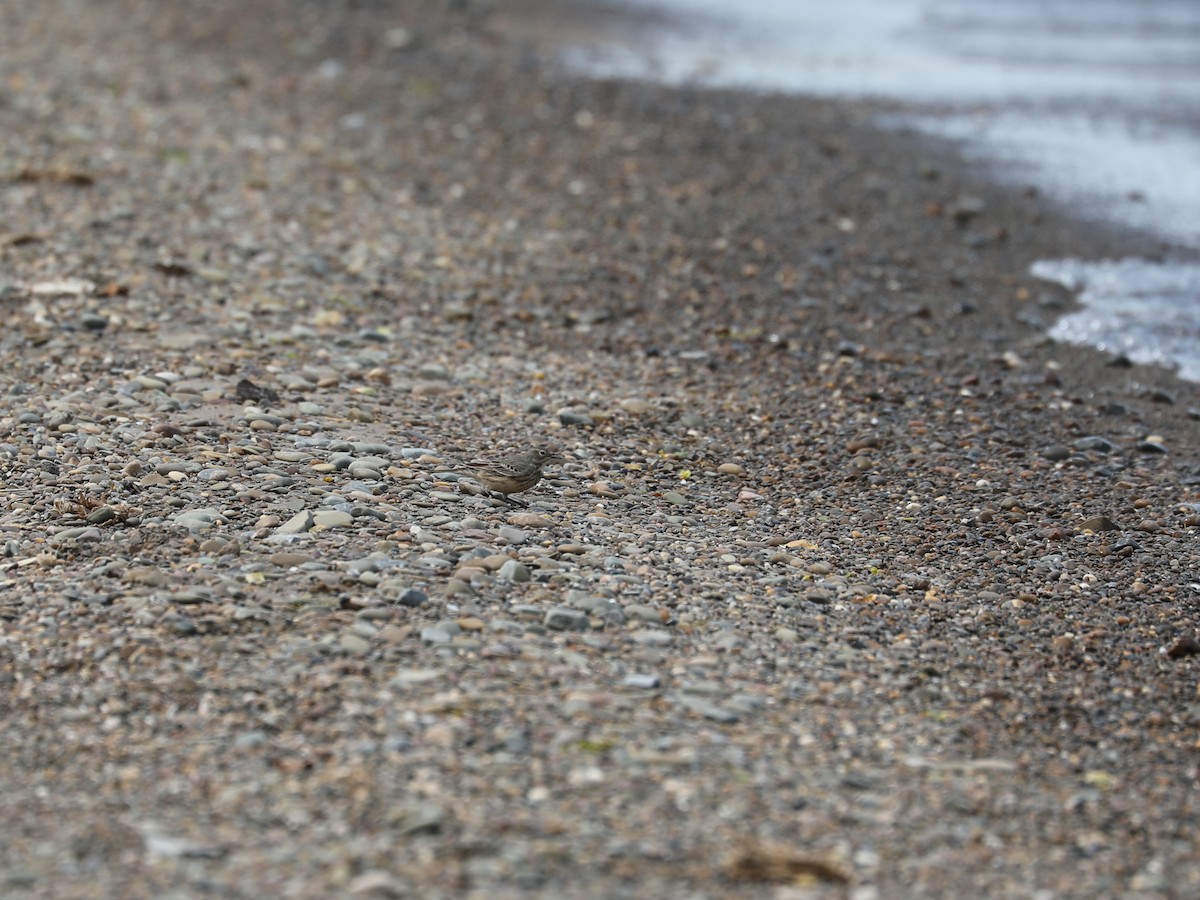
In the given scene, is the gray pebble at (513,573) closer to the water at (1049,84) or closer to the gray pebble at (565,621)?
the gray pebble at (565,621)

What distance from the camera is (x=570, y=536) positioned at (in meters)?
4.61

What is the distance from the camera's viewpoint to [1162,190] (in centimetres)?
968

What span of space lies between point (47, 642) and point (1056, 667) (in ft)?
9.56

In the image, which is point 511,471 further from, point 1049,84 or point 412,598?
point 1049,84

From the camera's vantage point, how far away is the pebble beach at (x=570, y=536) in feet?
10.5

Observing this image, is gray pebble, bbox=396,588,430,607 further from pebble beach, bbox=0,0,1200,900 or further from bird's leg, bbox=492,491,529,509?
bird's leg, bbox=492,491,529,509

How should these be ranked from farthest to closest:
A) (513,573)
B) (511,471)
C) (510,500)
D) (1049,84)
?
1. (1049,84)
2. (511,471)
3. (510,500)
4. (513,573)

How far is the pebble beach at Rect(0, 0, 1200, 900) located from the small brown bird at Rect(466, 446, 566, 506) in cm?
6

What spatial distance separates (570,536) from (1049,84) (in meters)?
10.1

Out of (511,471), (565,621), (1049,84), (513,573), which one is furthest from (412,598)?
(1049,84)

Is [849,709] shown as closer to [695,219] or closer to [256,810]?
[256,810]

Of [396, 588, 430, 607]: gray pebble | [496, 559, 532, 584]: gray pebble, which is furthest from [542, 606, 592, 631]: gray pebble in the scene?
[396, 588, 430, 607]: gray pebble

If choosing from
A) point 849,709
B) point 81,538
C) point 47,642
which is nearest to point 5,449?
point 81,538

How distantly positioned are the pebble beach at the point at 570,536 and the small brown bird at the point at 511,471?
0.06m
